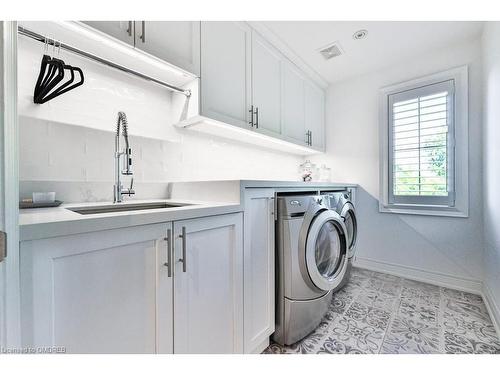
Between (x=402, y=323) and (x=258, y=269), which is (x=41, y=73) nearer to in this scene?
(x=258, y=269)

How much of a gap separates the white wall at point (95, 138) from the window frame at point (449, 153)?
2070 millimetres

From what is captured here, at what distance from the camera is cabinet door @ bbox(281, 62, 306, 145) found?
7.16 feet

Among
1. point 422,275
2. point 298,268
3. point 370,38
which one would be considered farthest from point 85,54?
point 422,275

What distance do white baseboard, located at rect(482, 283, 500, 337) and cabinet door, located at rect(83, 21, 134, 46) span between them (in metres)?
2.82

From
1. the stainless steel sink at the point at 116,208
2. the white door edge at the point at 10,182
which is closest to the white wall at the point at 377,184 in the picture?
the stainless steel sink at the point at 116,208

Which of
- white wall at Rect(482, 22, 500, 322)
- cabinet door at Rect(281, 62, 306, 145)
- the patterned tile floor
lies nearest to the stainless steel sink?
the patterned tile floor

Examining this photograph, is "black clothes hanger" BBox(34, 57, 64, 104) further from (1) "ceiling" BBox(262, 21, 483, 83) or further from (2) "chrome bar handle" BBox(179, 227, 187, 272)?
(1) "ceiling" BBox(262, 21, 483, 83)

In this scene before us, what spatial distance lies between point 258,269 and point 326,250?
0.63 metres

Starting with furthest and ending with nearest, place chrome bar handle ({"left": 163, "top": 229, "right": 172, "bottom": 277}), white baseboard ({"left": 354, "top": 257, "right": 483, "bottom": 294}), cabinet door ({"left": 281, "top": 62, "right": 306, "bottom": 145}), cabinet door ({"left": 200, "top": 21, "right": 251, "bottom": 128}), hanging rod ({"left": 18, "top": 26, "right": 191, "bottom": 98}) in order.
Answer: cabinet door ({"left": 281, "top": 62, "right": 306, "bottom": 145}) < white baseboard ({"left": 354, "top": 257, "right": 483, "bottom": 294}) < cabinet door ({"left": 200, "top": 21, "right": 251, "bottom": 128}) < hanging rod ({"left": 18, "top": 26, "right": 191, "bottom": 98}) < chrome bar handle ({"left": 163, "top": 229, "right": 172, "bottom": 277})

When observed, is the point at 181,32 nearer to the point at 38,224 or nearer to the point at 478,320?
the point at 38,224

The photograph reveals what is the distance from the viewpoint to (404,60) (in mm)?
2391

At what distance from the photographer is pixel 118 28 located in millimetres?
1041

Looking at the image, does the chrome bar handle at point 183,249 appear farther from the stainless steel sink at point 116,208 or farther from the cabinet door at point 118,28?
the cabinet door at point 118,28
